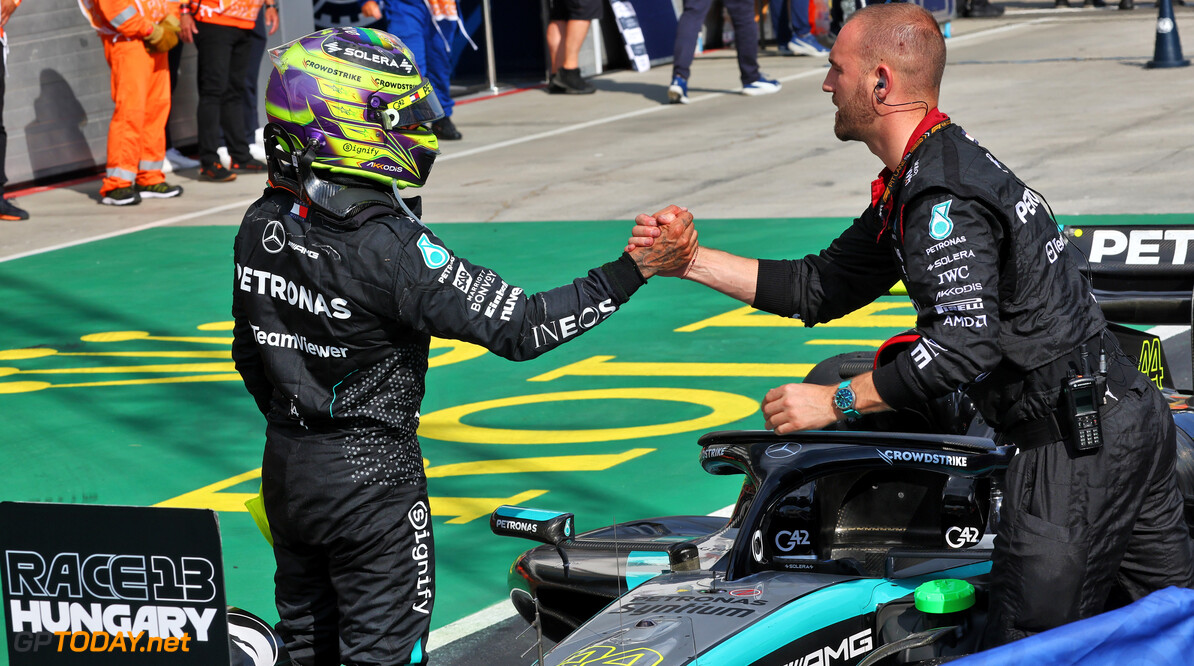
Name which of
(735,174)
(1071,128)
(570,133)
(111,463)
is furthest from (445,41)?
(111,463)

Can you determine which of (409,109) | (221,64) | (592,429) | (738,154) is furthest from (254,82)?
(409,109)

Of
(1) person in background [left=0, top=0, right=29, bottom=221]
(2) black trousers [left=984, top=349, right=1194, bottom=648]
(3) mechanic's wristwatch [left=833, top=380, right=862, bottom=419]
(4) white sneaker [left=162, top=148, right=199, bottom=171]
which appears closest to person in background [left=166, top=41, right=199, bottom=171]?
(4) white sneaker [left=162, top=148, right=199, bottom=171]

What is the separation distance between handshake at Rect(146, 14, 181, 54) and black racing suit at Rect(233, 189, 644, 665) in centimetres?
915

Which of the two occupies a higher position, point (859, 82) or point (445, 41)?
point (859, 82)

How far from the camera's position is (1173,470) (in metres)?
3.33

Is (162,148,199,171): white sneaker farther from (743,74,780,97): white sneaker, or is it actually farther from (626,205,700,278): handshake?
(626,205,700,278): handshake

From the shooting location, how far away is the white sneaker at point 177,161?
1452 cm

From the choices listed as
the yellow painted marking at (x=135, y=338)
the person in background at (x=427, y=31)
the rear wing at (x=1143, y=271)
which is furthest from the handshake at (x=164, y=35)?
the rear wing at (x=1143, y=271)

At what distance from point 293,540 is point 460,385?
4.27m

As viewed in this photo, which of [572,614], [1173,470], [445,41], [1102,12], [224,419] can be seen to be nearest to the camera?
[1173,470]

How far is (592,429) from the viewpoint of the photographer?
6824mm

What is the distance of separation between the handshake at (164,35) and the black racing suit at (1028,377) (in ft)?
32.4

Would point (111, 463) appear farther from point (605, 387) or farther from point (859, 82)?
point (859, 82)

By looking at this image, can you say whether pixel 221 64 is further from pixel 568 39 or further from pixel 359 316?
pixel 359 316
